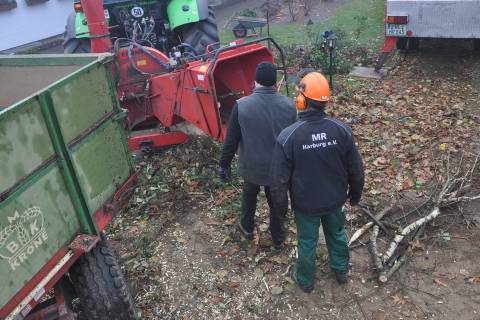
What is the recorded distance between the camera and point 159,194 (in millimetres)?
5523

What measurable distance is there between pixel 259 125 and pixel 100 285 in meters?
1.87

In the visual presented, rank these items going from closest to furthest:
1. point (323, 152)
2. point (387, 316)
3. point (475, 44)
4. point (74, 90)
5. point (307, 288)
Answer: point (74, 90), point (323, 152), point (387, 316), point (307, 288), point (475, 44)

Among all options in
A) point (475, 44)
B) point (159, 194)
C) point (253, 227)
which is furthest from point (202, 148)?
point (475, 44)

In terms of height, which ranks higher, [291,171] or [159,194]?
[291,171]

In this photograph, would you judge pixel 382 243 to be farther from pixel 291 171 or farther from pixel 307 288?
pixel 291 171

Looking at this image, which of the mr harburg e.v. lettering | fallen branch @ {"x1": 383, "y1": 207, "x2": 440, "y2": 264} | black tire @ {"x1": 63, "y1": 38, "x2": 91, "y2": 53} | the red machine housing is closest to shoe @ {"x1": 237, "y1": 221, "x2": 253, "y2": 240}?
the red machine housing

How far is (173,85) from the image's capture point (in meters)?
5.41

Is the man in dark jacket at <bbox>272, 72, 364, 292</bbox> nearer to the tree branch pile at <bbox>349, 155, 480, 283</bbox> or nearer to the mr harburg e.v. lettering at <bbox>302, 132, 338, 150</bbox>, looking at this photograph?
the mr harburg e.v. lettering at <bbox>302, 132, 338, 150</bbox>

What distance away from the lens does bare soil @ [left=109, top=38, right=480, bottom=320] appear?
12.4 ft

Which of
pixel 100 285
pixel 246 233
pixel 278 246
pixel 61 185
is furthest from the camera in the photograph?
pixel 246 233

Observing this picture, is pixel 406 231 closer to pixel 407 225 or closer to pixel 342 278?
pixel 407 225

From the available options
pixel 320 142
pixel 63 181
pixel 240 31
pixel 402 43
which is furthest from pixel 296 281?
pixel 240 31

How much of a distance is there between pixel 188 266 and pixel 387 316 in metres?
1.88

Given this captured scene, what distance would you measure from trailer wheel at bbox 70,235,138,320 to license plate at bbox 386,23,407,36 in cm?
637
